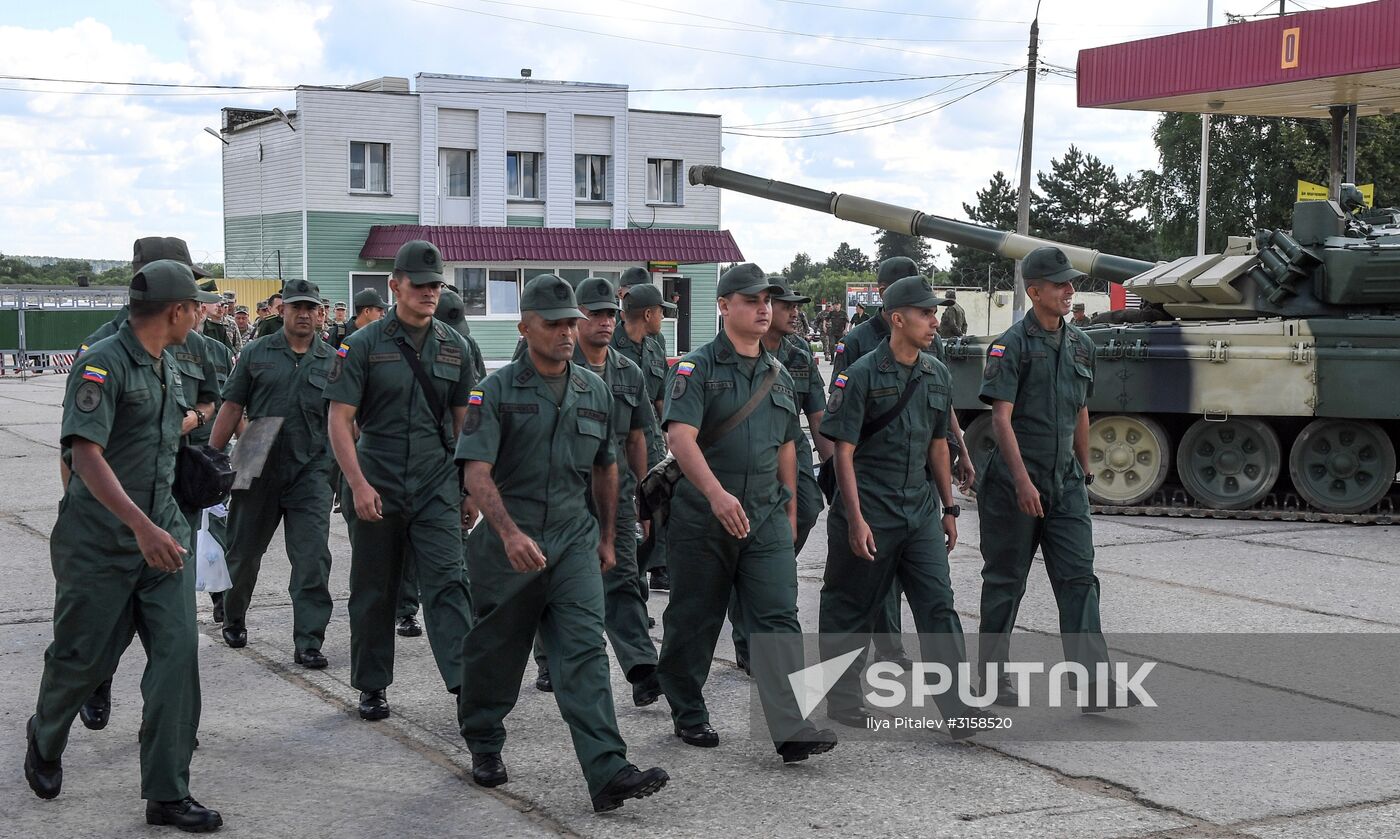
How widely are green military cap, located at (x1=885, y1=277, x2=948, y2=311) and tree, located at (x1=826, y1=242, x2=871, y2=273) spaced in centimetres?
12595

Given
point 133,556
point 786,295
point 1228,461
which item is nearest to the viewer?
point 133,556

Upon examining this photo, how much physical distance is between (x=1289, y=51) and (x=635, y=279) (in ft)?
51.8

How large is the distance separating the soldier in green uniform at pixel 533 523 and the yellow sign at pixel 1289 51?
19.1 meters

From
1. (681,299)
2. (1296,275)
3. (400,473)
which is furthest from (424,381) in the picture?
(681,299)

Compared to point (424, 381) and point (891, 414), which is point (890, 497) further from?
point (424, 381)

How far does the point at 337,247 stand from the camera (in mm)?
39875

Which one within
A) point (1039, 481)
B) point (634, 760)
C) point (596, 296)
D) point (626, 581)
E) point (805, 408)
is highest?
point (596, 296)

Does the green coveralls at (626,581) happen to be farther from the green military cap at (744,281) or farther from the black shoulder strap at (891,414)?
the black shoulder strap at (891,414)

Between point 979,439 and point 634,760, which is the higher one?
point 979,439

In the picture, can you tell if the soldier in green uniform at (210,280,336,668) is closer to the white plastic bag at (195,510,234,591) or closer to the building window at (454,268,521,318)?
the white plastic bag at (195,510,234,591)

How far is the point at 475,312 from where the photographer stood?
41.0 meters

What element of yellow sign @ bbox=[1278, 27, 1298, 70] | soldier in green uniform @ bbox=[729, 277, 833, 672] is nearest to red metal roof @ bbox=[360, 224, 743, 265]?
yellow sign @ bbox=[1278, 27, 1298, 70]

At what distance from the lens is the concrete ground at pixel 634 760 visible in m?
5.19

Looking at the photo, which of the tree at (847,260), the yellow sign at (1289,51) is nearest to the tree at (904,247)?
the tree at (847,260)
